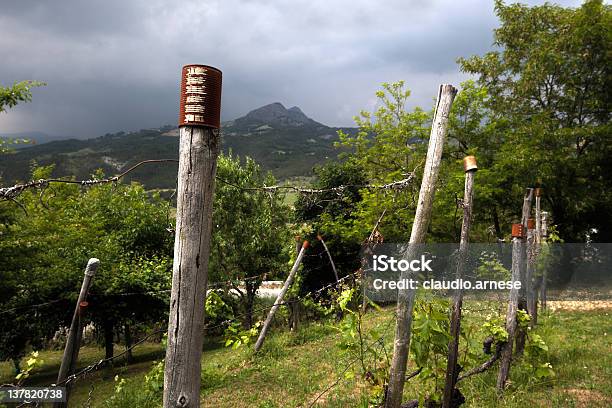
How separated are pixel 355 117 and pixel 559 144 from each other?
9795 mm

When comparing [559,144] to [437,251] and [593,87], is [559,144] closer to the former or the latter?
[593,87]

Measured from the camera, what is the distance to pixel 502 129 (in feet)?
64.2

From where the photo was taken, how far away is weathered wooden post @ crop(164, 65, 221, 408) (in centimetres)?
242

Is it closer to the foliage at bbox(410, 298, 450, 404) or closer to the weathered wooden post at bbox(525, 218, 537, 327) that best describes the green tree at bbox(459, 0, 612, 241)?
the weathered wooden post at bbox(525, 218, 537, 327)

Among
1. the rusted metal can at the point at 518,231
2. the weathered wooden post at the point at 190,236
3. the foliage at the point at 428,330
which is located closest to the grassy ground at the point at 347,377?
the foliage at the point at 428,330

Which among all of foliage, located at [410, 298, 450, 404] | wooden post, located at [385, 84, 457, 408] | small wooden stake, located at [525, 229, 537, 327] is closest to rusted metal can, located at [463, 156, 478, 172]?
wooden post, located at [385, 84, 457, 408]

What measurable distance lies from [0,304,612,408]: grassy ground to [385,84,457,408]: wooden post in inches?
20.7

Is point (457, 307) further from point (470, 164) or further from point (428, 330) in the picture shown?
point (470, 164)

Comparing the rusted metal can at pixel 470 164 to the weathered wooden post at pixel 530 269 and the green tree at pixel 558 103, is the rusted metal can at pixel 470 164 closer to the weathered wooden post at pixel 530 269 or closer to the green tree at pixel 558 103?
the weathered wooden post at pixel 530 269

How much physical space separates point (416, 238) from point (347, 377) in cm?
197

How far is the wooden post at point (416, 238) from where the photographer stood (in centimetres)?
376

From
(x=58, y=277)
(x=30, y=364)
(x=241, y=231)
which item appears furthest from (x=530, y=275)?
(x=58, y=277)

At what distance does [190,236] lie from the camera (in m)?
2.44

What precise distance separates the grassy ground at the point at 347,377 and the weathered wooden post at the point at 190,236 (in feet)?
7.72
